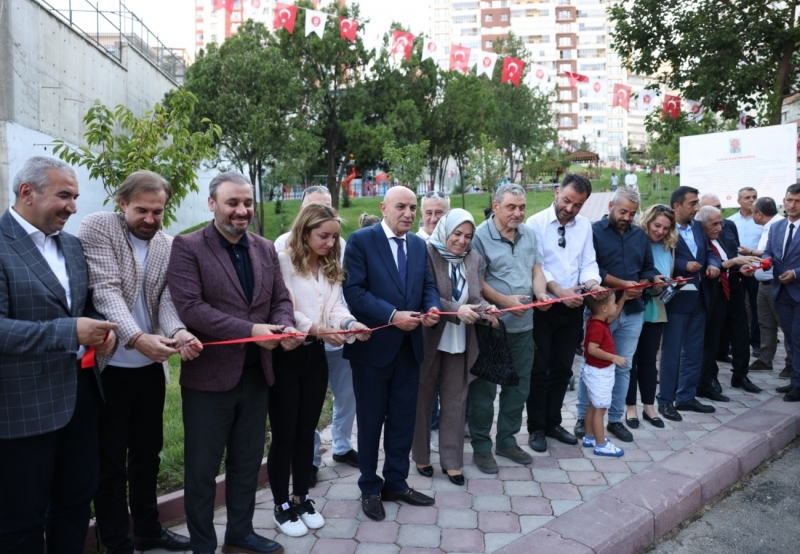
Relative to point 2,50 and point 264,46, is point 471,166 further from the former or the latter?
point 2,50

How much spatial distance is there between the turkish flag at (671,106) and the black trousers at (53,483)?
1641 cm

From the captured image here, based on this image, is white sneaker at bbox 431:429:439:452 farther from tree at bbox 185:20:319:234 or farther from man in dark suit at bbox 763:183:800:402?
tree at bbox 185:20:319:234

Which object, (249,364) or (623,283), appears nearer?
(249,364)

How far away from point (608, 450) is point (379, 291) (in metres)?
2.46

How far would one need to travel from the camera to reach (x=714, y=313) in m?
6.64

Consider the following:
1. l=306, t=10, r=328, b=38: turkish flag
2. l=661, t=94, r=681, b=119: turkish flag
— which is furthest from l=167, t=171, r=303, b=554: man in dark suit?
l=661, t=94, r=681, b=119: turkish flag

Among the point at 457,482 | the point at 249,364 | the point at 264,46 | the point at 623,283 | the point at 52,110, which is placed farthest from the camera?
the point at 264,46

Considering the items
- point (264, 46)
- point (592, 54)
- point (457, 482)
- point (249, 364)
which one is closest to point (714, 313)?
point (457, 482)

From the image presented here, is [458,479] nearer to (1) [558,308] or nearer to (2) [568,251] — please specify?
(1) [558,308]

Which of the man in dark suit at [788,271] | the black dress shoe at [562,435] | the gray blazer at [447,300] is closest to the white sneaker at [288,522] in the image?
the gray blazer at [447,300]

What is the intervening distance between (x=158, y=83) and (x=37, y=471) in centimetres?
2302

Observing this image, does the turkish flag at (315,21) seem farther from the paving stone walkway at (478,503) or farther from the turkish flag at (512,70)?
the paving stone walkway at (478,503)

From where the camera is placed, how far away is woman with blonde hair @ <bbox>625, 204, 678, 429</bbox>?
18.4ft

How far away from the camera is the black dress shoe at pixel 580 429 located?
5.45 meters
